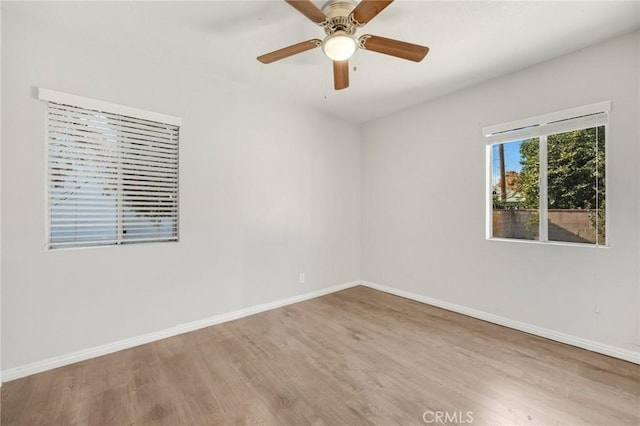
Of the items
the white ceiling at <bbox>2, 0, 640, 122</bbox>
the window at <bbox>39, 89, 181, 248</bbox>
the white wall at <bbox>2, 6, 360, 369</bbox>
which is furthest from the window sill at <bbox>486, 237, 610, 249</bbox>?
the window at <bbox>39, 89, 181, 248</bbox>

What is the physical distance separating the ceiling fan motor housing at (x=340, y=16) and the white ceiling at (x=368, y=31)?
17 cm

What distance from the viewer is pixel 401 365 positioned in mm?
2125

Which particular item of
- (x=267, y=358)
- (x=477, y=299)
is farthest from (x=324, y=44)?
(x=477, y=299)

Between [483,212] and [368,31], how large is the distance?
2236 mm

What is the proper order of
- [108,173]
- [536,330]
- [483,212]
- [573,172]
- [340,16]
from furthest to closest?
[483,212] → [536,330] → [573,172] → [108,173] → [340,16]

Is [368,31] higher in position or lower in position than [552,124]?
higher

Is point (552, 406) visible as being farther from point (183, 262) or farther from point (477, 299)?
point (183, 262)

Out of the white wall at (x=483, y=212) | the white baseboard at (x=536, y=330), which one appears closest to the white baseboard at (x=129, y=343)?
the white baseboard at (x=536, y=330)

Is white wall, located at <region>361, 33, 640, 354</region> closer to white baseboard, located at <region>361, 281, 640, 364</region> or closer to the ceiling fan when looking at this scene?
white baseboard, located at <region>361, 281, 640, 364</region>

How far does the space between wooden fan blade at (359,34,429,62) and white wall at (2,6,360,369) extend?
5.68 ft

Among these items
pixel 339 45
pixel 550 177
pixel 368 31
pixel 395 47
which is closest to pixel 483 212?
pixel 550 177

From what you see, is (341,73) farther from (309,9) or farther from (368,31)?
(309,9)

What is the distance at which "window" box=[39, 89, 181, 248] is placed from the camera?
2141 mm

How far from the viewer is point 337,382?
1921mm
